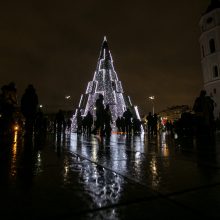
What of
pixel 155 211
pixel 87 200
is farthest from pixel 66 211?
pixel 155 211

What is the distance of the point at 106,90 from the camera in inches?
1923

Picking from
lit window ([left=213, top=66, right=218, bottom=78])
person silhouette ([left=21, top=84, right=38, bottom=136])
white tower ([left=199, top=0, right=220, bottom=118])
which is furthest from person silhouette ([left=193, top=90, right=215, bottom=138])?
lit window ([left=213, top=66, right=218, bottom=78])

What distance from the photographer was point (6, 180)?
2578 millimetres

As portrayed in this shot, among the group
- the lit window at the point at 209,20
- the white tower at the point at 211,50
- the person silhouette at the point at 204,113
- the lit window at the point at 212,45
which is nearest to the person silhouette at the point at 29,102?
the person silhouette at the point at 204,113

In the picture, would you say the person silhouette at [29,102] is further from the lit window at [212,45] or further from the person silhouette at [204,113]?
the lit window at [212,45]

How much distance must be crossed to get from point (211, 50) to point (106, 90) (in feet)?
84.2

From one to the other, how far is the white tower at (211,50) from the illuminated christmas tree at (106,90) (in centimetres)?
1891

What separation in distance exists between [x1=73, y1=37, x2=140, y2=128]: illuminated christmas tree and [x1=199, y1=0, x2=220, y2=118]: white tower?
18905mm

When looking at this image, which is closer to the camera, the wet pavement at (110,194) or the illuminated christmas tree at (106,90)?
the wet pavement at (110,194)

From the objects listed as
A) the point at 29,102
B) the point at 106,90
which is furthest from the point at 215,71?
the point at 29,102

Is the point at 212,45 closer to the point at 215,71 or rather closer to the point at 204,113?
the point at 215,71

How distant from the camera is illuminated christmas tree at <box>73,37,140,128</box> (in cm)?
4809

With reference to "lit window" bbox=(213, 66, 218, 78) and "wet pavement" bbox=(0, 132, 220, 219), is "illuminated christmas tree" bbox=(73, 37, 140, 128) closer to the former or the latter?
"lit window" bbox=(213, 66, 218, 78)

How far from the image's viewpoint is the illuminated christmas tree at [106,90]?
1893 inches
